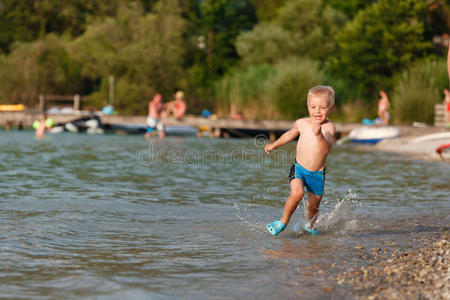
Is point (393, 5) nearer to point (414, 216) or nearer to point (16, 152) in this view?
point (16, 152)

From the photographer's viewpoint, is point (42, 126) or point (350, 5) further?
point (350, 5)

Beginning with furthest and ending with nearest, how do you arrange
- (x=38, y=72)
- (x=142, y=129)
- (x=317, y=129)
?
(x=38, y=72), (x=142, y=129), (x=317, y=129)

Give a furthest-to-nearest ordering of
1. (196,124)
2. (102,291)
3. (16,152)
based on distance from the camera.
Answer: (196,124) → (16,152) → (102,291)

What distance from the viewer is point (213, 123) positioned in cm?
3008

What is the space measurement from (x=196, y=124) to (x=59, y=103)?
15371mm

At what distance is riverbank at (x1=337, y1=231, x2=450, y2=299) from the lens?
4.74 m

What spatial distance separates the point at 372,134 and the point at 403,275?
21400mm

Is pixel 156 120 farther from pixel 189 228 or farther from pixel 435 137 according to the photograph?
pixel 189 228

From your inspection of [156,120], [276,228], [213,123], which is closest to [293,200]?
[276,228]

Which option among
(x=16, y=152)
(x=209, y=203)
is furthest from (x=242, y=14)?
(x=209, y=203)

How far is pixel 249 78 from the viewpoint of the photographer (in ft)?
116

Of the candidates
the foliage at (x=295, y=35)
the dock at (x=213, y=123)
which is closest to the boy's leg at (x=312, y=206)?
the dock at (x=213, y=123)

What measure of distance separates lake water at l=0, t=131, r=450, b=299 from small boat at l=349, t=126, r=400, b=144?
11021 mm

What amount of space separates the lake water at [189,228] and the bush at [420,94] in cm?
1489
